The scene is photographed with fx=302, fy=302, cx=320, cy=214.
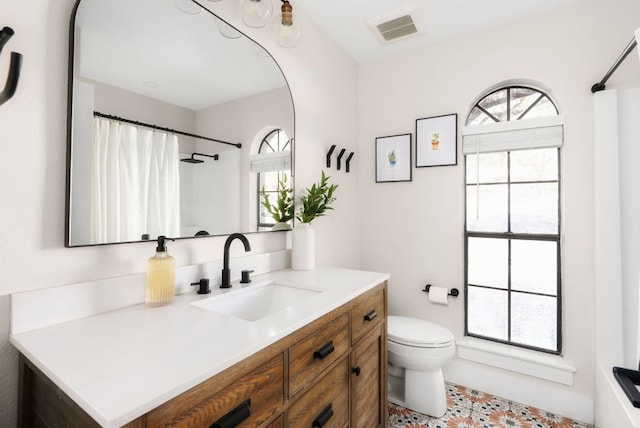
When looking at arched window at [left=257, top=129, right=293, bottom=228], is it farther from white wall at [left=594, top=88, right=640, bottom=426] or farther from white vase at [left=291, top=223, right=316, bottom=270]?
white wall at [left=594, top=88, right=640, bottom=426]

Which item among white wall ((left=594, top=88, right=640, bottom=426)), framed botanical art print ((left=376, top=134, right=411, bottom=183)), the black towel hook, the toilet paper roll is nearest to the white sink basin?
the black towel hook

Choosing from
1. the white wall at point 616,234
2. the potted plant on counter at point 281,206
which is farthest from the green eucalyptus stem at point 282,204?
the white wall at point 616,234

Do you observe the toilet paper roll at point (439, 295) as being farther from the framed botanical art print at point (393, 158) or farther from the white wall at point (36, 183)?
the white wall at point (36, 183)

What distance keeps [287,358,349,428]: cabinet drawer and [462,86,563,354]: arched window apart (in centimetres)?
139

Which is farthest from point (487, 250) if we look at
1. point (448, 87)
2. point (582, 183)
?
point (448, 87)

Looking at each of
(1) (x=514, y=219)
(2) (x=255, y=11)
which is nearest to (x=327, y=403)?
(2) (x=255, y=11)

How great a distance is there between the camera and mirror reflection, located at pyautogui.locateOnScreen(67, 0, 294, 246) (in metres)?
0.99

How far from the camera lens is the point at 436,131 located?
7.52 ft

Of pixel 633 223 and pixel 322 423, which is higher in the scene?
pixel 633 223

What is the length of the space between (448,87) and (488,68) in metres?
0.28

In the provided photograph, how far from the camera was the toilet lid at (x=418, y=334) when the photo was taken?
1.82 metres

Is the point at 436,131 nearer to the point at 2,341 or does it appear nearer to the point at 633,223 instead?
the point at 633,223

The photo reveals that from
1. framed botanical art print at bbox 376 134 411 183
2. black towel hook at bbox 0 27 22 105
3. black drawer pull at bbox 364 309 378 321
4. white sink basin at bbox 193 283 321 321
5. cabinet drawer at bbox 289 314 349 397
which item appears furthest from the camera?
framed botanical art print at bbox 376 134 411 183

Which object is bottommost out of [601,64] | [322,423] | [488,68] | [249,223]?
[322,423]
